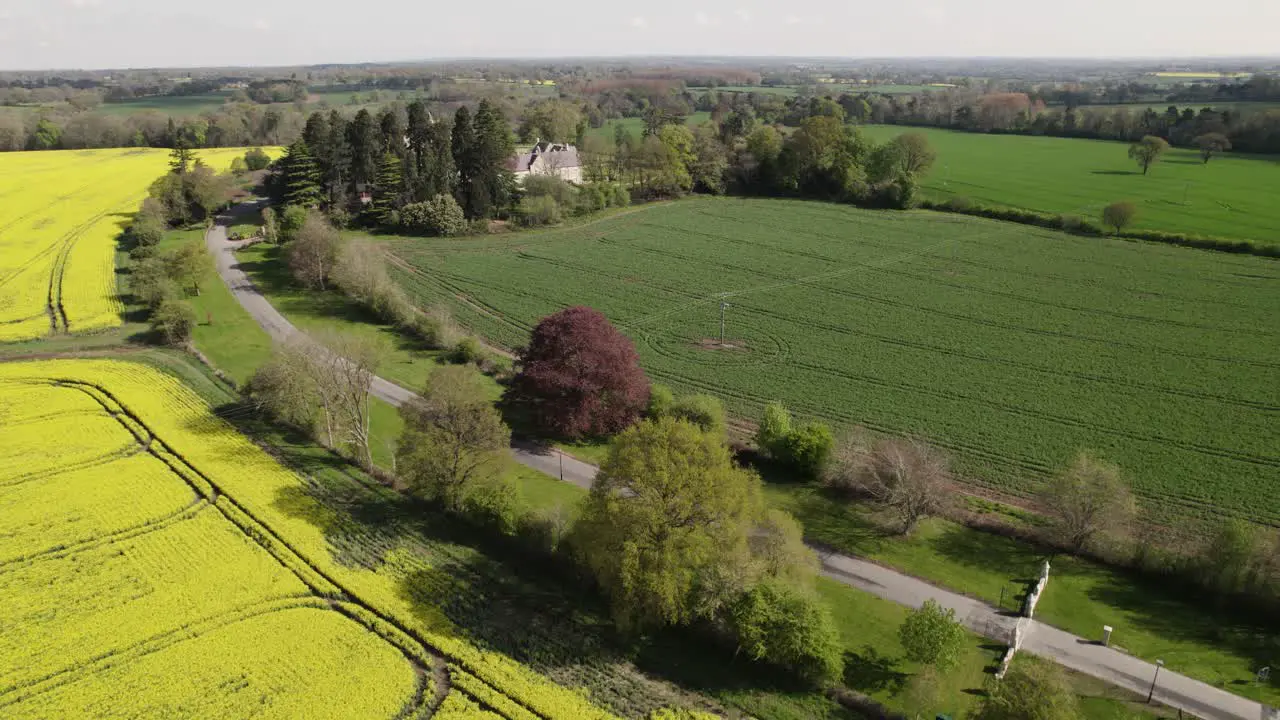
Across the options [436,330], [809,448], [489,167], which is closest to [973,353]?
[809,448]

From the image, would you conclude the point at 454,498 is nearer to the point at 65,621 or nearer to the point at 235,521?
the point at 235,521

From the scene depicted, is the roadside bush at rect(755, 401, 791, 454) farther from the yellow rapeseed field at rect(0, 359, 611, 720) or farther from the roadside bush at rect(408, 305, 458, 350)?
the roadside bush at rect(408, 305, 458, 350)

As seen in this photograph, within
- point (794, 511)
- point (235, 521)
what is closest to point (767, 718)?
point (794, 511)

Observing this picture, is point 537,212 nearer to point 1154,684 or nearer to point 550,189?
point 550,189

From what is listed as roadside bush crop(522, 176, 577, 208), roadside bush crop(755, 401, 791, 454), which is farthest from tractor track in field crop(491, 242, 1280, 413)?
roadside bush crop(522, 176, 577, 208)

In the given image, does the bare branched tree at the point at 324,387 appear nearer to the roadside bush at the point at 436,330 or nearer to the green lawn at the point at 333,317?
the green lawn at the point at 333,317

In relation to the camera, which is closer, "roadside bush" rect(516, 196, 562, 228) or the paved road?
the paved road

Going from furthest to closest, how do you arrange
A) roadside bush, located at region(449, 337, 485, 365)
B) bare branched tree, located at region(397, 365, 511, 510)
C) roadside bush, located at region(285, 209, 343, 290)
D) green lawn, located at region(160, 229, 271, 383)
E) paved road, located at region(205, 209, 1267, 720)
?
roadside bush, located at region(285, 209, 343, 290) → green lawn, located at region(160, 229, 271, 383) → roadside bush, located at region(449, 337, 485, 365) → bare branched tree, located at region(397, 365, 511, 510) → paved road, located at region(205, 209, 1267, 720)
